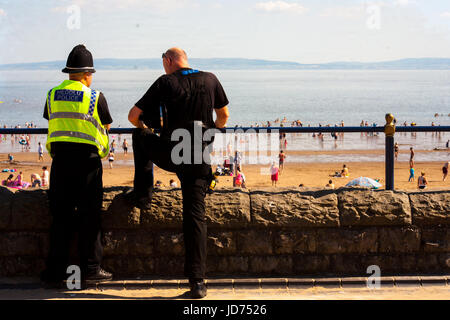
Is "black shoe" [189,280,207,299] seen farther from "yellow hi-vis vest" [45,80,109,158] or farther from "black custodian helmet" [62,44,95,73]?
"black custodian helmet" [62,44,95,73]

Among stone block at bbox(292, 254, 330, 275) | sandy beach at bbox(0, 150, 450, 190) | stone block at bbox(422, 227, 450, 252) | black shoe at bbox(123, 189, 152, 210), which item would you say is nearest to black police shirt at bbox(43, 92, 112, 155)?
black shoe at bbox(123, 189, 152, 210)

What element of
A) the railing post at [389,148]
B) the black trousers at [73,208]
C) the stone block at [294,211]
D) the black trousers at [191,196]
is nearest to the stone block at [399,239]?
the stone block at [294,211]

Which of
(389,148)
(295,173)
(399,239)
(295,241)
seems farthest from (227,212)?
(295,173)

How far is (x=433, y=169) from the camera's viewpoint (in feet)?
115

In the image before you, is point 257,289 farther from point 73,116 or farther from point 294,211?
point 73,116

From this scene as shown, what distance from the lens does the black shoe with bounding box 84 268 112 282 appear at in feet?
16.1

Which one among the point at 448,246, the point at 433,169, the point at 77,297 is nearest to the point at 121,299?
the point at 77,297

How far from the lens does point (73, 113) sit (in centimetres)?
473

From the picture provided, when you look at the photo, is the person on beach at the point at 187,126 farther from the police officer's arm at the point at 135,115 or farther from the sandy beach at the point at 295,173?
the sandy beach at the point at 295,173

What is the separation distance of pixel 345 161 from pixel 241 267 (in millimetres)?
34175

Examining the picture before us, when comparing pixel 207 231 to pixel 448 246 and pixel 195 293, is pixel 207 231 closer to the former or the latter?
pixel 195 293

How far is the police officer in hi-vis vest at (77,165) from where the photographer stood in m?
4.75

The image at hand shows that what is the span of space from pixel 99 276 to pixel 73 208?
0.58 meters

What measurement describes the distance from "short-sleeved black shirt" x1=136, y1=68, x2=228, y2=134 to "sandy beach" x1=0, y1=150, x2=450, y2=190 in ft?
74.2
